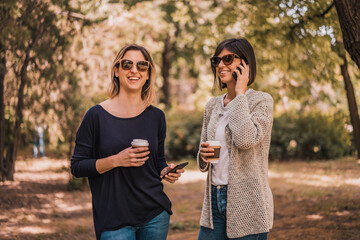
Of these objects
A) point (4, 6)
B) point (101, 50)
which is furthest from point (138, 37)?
point (4, 6)

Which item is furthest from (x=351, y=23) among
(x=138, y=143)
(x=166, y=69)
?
(x=166, y=69)

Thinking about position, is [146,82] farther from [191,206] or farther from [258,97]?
[191,206]

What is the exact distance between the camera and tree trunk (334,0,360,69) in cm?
444

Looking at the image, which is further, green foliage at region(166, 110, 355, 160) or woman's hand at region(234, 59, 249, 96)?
green foliage at region(166, 110, 355, 160)

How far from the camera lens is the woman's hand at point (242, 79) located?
2.64 metres

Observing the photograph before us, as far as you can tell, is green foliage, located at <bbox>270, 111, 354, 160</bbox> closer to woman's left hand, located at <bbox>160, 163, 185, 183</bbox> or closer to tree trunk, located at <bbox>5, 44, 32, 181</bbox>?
tree trunk, located at <bbox>5, 44, 32, 181</bbox>

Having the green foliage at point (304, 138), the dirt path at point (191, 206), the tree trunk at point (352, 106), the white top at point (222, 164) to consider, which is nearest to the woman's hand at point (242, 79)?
the white top at point (222, 164)

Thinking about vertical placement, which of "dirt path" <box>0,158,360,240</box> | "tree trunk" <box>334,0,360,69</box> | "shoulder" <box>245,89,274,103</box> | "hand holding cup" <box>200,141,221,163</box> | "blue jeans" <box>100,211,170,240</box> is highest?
"tree trunk" <box>334,0,360,69</box>

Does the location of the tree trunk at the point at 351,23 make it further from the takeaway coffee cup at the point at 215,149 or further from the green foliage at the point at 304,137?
the green foliage at the point at 304,137

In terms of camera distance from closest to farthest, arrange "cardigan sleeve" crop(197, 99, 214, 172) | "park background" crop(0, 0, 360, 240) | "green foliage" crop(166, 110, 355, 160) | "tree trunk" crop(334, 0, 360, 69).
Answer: "cardigan sleeve" crop(197, 99, 214, 172) < "tree trunk" crop(334, 0, 360, 69) < "park background" crop(0, 0, 360, 240) < "green foliage" crop(166, 110, 355, 160)

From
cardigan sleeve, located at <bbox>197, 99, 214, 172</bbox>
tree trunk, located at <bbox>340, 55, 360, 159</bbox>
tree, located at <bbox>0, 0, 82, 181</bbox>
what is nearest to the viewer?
cardigan sleeve, located at <bbox>197, 99, 214, 172</bbox>

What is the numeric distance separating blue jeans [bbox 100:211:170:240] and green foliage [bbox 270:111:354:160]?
11.9m

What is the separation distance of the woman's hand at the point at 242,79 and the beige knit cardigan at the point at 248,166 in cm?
6

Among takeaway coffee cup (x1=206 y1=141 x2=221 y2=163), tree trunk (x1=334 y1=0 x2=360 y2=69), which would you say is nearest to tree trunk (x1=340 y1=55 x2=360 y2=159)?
tree trunk (x1=334 y1=0 x2=360 y2=69)
